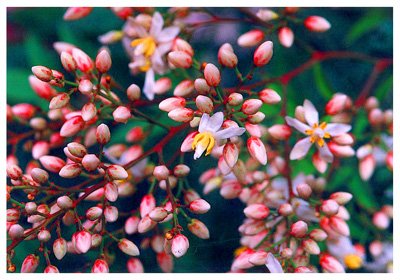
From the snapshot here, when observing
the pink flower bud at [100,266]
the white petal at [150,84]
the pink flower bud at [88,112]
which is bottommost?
the pink flower bud at [100,266]

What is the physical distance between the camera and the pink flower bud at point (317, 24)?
166cm

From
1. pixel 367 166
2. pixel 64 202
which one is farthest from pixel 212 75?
pixel 367 166

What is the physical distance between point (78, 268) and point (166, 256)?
25 cm

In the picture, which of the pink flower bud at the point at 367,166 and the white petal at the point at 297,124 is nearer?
the white petal at the point at 297,124

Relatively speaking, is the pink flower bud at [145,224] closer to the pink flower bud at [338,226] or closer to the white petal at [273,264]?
the white petal at [273,264]

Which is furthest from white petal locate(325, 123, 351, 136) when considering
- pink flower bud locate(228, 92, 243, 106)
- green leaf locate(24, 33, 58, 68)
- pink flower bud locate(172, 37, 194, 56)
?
green leaf locate(24, 33, 58, 68)

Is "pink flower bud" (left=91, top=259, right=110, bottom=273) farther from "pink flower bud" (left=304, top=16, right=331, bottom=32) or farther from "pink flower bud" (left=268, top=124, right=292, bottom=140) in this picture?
"pink flower bud" (left=304, top=16, right=331, bottom=32)

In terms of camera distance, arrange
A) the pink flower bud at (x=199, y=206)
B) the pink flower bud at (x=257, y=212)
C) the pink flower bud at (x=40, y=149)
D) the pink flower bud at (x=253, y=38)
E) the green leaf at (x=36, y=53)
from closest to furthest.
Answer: the pink flower bud at (x=199, y=206), the pink flower bud at (x=257, y=212), the pink flower bud at (x=40, y=149), the pink flower bud at (x=253, y=38), the green leaf at (x=36, y=53)

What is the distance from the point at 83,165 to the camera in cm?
122

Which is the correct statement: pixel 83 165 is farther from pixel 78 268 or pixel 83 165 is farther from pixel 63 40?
pixel 63 40

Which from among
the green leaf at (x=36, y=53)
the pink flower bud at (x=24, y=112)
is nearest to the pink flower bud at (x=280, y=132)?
the pink flower bud at (x=24, y=112)

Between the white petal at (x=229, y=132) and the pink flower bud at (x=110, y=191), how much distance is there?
0.28m

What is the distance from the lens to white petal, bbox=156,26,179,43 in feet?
5.03
